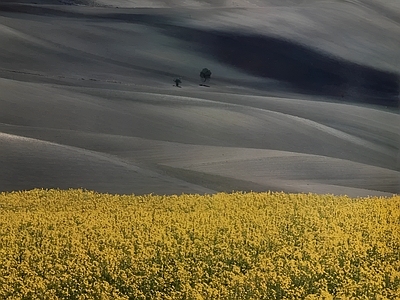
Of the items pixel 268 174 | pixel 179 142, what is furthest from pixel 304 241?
pixel 179 142

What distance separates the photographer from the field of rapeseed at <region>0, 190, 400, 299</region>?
2.23m

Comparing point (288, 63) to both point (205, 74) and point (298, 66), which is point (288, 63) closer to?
point (298, 66)

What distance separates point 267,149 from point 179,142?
16.7 inches

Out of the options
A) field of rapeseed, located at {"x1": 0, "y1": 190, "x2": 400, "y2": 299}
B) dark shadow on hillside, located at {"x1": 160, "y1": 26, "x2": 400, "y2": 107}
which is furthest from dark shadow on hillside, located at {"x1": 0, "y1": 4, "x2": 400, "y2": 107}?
field of rapeseed, located at {"x1": 0, "y1": 190, "x2": 400, "y2": 299}

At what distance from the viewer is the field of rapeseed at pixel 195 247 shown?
223 cm

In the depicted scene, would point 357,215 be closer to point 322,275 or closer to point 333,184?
point 333,184

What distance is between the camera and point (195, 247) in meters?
2.43

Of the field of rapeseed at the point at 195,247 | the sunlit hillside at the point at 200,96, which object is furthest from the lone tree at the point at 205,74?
the field of rapeseed at the point at 195,247

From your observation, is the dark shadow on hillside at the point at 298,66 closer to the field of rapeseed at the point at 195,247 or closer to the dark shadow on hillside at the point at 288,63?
the dark shadow on hillside at the point at 288,63

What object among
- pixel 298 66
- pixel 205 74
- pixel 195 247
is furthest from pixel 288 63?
pixel 195 247

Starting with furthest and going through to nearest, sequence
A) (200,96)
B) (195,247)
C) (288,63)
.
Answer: (288,63) → (200,96) → (195,247)

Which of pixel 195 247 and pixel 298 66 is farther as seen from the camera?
pixel 298 66

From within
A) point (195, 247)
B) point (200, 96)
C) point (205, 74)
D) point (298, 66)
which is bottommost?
point (195, 247)

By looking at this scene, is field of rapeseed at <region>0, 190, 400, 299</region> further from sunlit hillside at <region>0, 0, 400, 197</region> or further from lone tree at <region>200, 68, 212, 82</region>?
lone tree at <region>200, 68, 212, 82</region>
